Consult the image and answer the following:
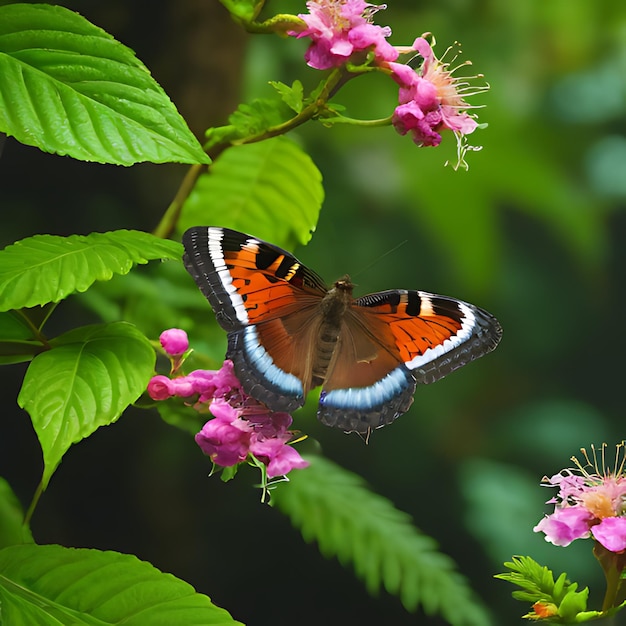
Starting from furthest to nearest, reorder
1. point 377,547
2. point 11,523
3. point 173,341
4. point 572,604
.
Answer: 1. point 377,547
2. point 11,523
3. point 173,341
4. point 572,604

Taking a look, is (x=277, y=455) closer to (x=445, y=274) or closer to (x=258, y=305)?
(x=258, y=305)

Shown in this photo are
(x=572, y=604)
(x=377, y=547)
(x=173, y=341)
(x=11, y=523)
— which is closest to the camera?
(x=572, y=604)

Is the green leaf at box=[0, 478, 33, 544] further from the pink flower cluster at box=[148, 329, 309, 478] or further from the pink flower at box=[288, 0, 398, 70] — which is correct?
the pink flower at box=[288, 0, 398, 70]

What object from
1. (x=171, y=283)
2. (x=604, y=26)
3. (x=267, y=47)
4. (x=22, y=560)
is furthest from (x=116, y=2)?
(x=22, y=560)

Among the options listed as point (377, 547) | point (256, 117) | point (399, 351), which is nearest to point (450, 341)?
point (399, 351)

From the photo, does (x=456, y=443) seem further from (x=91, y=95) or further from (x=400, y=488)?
(x=91, y=95)

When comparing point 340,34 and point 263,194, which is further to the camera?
point 263,194

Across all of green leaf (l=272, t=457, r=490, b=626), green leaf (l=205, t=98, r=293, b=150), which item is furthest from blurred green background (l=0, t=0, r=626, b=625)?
green leaf (l=205, t=98, r=293, b=150)
